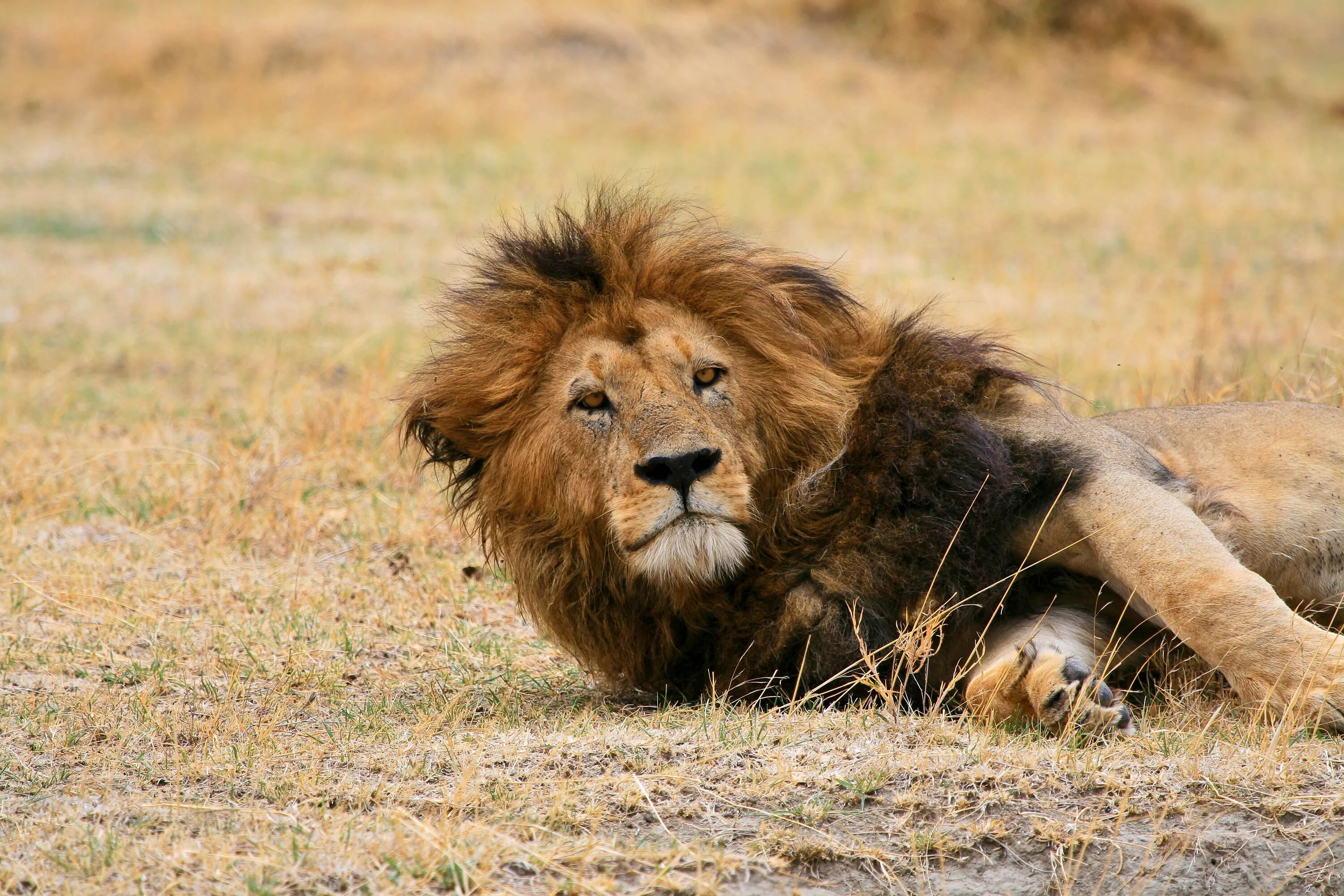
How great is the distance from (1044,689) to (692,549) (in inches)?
32.0

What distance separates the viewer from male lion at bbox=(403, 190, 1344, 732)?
10.4 ft

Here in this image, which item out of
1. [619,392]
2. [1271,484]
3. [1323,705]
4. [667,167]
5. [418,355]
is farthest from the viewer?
[667,167]

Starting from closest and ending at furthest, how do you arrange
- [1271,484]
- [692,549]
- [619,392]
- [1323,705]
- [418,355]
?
[1323,705] → [692,549] → [619,392] → [1271,484] → [418,355]

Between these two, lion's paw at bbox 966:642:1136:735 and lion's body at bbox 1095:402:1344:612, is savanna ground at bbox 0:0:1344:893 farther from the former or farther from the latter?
lion's body at bbox 1095:402:1344:612

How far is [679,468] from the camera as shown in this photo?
10.3 ft

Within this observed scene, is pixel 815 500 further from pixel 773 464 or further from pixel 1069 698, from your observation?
pixel 1069 698

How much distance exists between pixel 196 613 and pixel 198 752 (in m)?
1.36

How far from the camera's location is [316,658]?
A: 4156 mm

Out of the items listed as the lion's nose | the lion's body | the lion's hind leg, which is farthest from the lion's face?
the lion's body

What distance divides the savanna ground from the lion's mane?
0.65 ft

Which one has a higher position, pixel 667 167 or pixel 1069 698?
pixel 667 167

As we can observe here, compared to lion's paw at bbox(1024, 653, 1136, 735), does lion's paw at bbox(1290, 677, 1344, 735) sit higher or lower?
higher

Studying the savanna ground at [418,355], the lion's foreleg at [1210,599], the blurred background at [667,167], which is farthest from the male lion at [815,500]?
the blurred background at [667,167]

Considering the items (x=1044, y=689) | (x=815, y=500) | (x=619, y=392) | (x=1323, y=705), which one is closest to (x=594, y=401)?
(x=619, y=392)
